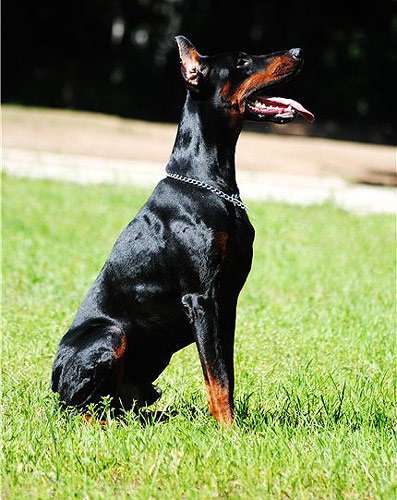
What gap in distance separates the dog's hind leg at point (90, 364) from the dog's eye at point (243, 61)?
132 centimetres

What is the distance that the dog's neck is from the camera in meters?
3.91

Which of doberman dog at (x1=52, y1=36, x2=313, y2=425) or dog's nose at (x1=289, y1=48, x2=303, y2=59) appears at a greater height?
dog's nose at (x1=289, y1=48, x2=303, y2=59)

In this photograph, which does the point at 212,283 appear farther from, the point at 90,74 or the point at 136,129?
the point at 90,74

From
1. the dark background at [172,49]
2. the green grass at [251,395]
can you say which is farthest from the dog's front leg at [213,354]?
the dark background at [172,49]

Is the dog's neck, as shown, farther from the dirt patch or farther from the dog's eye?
the dirt patch

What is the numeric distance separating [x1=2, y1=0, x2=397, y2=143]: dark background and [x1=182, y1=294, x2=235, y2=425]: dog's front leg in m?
26.4

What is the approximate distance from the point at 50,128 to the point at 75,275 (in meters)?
14.9

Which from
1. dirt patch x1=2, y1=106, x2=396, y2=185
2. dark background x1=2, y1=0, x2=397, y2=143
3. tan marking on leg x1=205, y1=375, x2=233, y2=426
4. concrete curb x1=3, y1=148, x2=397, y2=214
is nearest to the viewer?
tan marking on leg x1=205, y1=375, x2=233, y2=426

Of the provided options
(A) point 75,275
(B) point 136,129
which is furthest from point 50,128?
(A) point 75,275

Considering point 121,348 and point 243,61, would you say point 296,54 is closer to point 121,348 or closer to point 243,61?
point 243,61

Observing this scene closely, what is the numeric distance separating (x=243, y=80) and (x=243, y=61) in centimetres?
10

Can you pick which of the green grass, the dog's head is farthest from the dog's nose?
the green grass

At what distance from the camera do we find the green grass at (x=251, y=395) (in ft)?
11.0

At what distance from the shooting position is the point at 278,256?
8.77 meters
